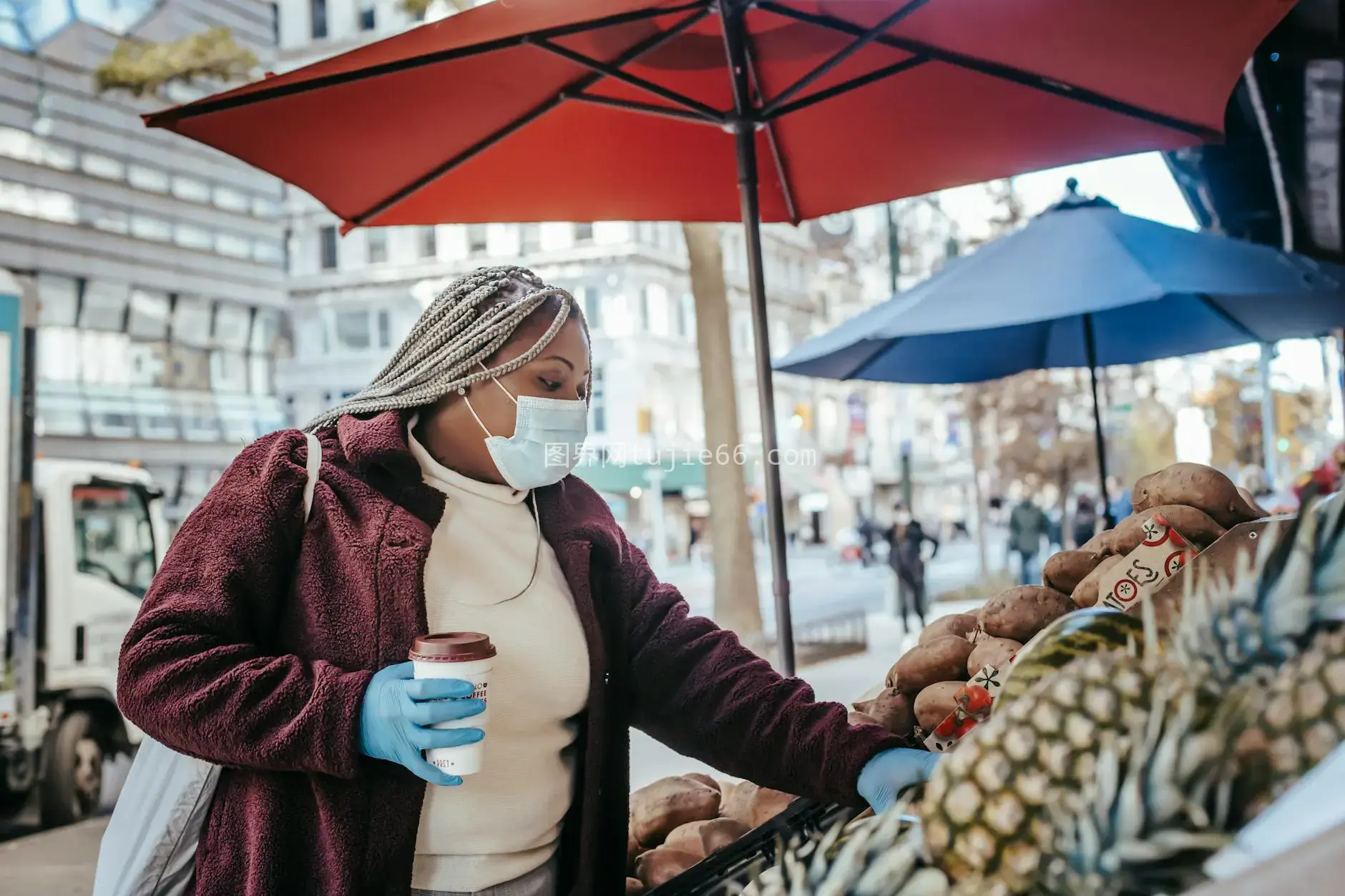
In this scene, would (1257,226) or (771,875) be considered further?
(1257,226)

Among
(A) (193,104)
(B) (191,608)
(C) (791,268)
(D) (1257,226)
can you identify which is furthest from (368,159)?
(C) (791,268)

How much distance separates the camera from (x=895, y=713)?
2.20 meters

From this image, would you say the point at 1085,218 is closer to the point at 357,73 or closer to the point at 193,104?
the point at 357,73

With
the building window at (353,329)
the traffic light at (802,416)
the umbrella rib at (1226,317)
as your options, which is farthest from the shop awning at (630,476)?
the umbrella rib at (1226,317)

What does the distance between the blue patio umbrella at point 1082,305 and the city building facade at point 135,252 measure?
20.7 ft

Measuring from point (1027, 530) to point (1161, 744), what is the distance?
12298 mm

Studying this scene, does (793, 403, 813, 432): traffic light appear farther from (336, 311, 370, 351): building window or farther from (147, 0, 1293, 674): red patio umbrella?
(147, 0, 1293, 674): red patio umbrella

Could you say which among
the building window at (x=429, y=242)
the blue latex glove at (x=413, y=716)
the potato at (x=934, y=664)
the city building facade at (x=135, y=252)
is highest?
the building window at (x=429, y=242)

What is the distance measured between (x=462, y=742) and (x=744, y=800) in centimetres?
128

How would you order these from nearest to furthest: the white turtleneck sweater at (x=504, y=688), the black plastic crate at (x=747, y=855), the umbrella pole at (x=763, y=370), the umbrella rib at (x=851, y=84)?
the black plastic crate at (x=747, y=855) → the white turtleneck sweater at (x=504, y=688) → the umbrella rib at (x=851, y=84) → the umbrella pole at (x=763, y=370)

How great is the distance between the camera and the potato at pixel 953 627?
233 centimetres

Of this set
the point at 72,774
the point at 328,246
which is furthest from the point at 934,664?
the point at 328,246

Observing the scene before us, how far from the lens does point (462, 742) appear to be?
4.44 ft

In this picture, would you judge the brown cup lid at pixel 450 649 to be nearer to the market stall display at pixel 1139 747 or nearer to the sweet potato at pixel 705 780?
the market stall display at pixel 1139 747
